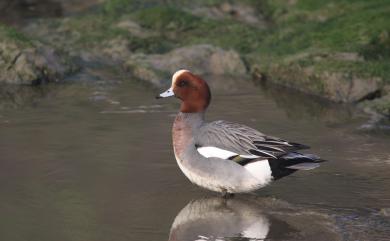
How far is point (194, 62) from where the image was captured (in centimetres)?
1130

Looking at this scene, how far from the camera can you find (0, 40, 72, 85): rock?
10.7 meters

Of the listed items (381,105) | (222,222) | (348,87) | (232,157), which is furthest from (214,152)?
(348,87)

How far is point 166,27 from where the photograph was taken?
13.1 metres

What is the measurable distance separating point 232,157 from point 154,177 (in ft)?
3.16

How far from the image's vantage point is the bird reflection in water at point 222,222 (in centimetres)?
582

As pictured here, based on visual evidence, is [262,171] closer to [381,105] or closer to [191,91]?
[191,91]

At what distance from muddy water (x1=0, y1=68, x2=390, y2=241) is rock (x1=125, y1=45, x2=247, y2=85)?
99 cm

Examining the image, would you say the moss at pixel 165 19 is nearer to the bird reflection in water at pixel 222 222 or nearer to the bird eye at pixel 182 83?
the bird eye at pixel 182 83

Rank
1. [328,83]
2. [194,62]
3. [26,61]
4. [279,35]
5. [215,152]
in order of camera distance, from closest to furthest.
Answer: [215,152] < [328,83] < [26,61] < [194,62] < [279,35]

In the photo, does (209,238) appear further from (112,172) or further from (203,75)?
(203,75)

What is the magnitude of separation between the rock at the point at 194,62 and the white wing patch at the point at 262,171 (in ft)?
15.9

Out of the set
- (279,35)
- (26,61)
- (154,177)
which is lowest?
(154,177)

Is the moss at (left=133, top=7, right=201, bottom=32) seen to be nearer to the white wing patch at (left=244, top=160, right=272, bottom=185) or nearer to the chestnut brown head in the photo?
the chestnut brown head

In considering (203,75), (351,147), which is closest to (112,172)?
(351,147)
